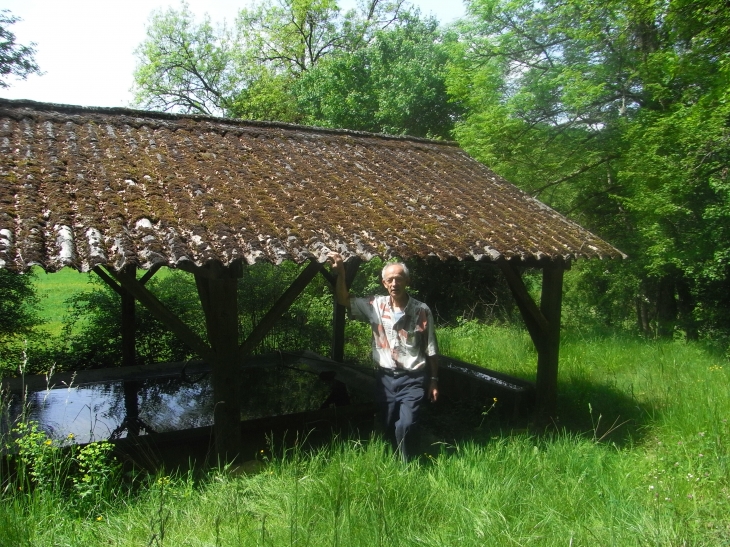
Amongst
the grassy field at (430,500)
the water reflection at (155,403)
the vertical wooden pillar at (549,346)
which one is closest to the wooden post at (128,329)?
the water reflection at (155,403)

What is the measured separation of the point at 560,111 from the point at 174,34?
20.5m

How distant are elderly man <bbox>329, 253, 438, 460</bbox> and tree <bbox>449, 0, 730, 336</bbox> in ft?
24.2

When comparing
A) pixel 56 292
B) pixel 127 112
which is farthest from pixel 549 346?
pixel 56 292

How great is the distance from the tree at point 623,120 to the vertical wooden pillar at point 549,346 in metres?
4.81

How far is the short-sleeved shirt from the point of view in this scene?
4.77m

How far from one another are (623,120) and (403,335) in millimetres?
9033

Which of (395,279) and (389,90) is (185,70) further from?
(395,279)

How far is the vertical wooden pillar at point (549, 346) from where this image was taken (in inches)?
266

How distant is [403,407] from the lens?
4766mm

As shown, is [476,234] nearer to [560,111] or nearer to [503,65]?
[560,111]

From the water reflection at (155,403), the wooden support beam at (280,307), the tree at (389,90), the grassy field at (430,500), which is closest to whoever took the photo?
the grassy field at (430,500)

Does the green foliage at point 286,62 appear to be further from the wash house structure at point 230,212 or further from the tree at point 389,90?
the wash house structure at point 230,212

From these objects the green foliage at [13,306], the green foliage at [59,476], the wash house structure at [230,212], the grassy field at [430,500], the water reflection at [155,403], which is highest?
the wash house structure at [230,212]

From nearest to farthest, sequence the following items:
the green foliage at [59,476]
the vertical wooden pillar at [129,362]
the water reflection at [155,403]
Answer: the green foliage at [59,476] → the water reflection at [155,403] → the vertical wooden pillar at [129,362]
